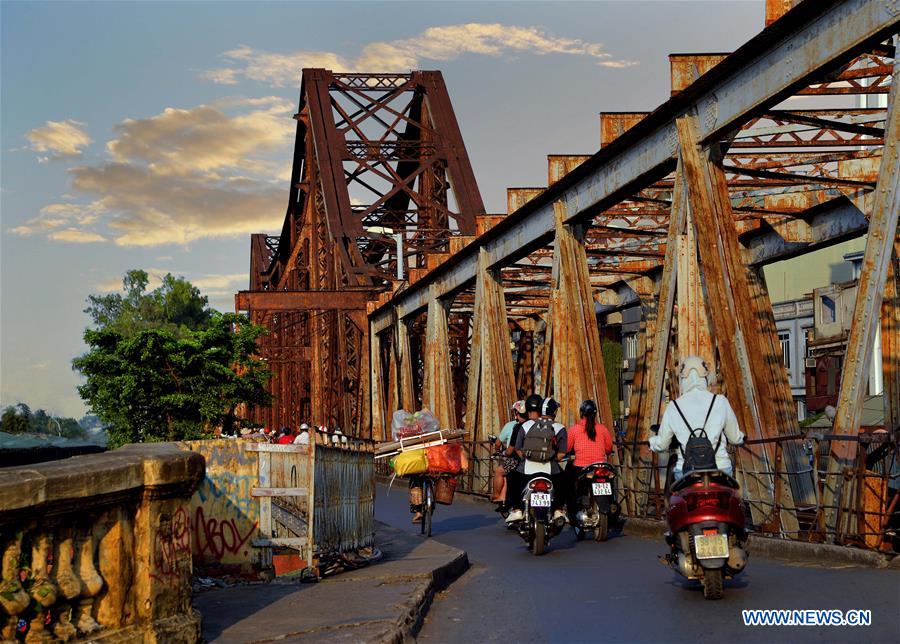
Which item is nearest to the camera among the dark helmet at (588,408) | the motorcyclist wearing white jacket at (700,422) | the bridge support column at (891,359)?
the motorcyclist wearing white jacket at (700,422)

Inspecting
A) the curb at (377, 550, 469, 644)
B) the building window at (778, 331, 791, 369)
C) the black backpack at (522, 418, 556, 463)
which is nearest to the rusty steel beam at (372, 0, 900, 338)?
the black backpack at (522, 418, 556, 463)

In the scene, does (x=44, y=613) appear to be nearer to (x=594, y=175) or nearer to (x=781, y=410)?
(x=781, y=410)

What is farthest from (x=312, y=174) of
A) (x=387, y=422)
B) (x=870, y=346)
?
(x=870, y=346)

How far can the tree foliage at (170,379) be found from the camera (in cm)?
3359

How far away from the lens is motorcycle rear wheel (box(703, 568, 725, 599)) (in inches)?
336

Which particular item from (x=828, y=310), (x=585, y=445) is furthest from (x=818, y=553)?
(x=828, y=310)

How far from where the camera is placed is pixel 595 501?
14391 mm

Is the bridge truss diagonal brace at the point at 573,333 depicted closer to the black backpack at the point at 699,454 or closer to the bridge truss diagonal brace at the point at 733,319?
the bridge truss diagonal brace at the point at 733,319

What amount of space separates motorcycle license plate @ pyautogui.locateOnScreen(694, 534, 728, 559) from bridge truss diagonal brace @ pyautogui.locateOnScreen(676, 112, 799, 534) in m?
4.03

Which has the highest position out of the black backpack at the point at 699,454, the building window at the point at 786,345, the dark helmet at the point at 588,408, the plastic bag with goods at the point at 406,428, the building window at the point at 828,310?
the building window at the point at 828,310

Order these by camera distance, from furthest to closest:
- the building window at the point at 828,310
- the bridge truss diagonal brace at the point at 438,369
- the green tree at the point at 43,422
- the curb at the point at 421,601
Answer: the green tree at the point at 43,422
the building window at the point at 828,310
the bridge truss diagonal brace at the point at 438,369
the curb at the point at 421,601

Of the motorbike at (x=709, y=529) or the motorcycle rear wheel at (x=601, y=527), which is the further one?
the motorcycle rear wheel at (x=601, y=527)

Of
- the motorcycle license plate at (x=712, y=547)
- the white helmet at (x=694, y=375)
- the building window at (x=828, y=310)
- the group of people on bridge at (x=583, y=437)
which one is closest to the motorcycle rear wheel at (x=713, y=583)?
the motorcycle license plate at (x=712, y=547)

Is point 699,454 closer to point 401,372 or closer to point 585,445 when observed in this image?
point 585,445
